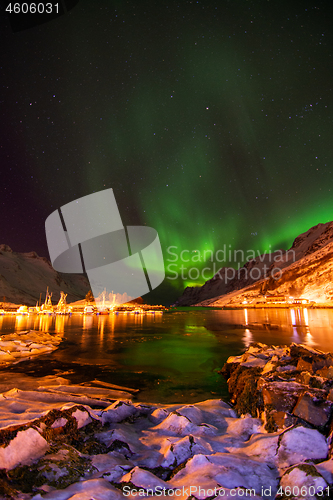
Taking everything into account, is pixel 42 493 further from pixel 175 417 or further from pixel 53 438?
pixel 175 417

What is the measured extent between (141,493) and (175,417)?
2.86 meters

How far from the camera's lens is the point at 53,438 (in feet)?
17.5

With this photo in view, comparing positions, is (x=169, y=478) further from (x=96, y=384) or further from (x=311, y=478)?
(x=96, y=384)

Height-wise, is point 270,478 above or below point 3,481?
below

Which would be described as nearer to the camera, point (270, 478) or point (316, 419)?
point (270, 478)

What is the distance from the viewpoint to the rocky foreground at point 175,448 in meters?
4.12

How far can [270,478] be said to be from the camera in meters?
4.67

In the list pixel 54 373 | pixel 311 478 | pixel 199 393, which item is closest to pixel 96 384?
pixel 54 373

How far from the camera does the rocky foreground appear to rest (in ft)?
13.5

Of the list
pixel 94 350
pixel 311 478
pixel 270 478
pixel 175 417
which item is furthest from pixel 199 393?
pixel 94 350

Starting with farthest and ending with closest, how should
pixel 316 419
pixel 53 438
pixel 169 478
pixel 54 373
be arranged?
pixel 54 373, pixel 316 419, pixel 53 438, pixel 169 478

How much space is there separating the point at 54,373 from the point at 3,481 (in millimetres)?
10631

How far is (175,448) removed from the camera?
5.36 m

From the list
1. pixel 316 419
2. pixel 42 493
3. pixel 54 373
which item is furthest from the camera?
pixel 54 373
